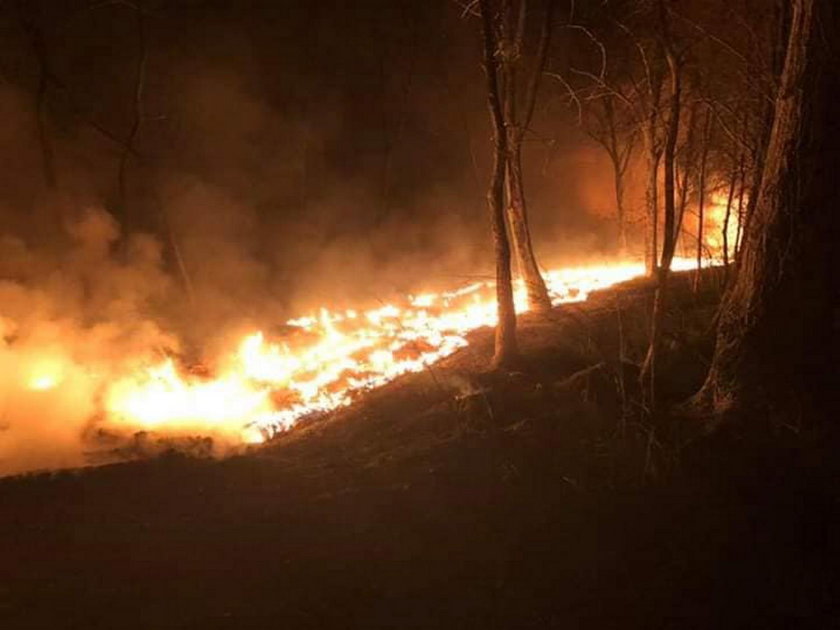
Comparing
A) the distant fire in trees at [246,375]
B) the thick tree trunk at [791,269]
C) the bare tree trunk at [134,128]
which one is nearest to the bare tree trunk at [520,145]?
the distant fire in trees at [246,375]

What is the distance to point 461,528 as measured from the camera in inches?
230

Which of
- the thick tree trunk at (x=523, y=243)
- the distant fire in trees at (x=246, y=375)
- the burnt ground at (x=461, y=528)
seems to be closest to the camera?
the burnt ground at (x=461, y=528)

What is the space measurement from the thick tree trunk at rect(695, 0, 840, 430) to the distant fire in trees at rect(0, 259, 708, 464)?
4.64 meters

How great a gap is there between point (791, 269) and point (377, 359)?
6133 millimetres

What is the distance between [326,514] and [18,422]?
4485 mm

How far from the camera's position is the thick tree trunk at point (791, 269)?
249 inches

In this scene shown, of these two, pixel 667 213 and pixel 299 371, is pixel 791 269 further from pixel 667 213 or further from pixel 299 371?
pixel 299 371

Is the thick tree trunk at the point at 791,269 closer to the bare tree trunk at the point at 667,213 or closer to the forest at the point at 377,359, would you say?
the forest at the point at 377,359

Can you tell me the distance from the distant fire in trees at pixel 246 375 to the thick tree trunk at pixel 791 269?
4.64 metres

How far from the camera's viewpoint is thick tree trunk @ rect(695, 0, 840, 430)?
6320 mm

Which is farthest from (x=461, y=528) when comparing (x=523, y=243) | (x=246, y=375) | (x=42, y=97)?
(x=42, y=97)

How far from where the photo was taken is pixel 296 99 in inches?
773

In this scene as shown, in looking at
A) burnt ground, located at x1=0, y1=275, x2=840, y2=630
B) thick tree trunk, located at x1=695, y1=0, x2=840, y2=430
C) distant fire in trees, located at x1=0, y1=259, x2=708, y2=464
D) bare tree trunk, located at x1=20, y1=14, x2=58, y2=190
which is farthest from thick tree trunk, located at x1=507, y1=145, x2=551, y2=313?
bare tree trunk, located at x1=20, y1=14, x2=58, y2=190

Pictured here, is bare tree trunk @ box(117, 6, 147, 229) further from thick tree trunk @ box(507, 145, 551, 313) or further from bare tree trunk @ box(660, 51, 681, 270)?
bare tree trunk @ box(660, 51, 681, 270)
